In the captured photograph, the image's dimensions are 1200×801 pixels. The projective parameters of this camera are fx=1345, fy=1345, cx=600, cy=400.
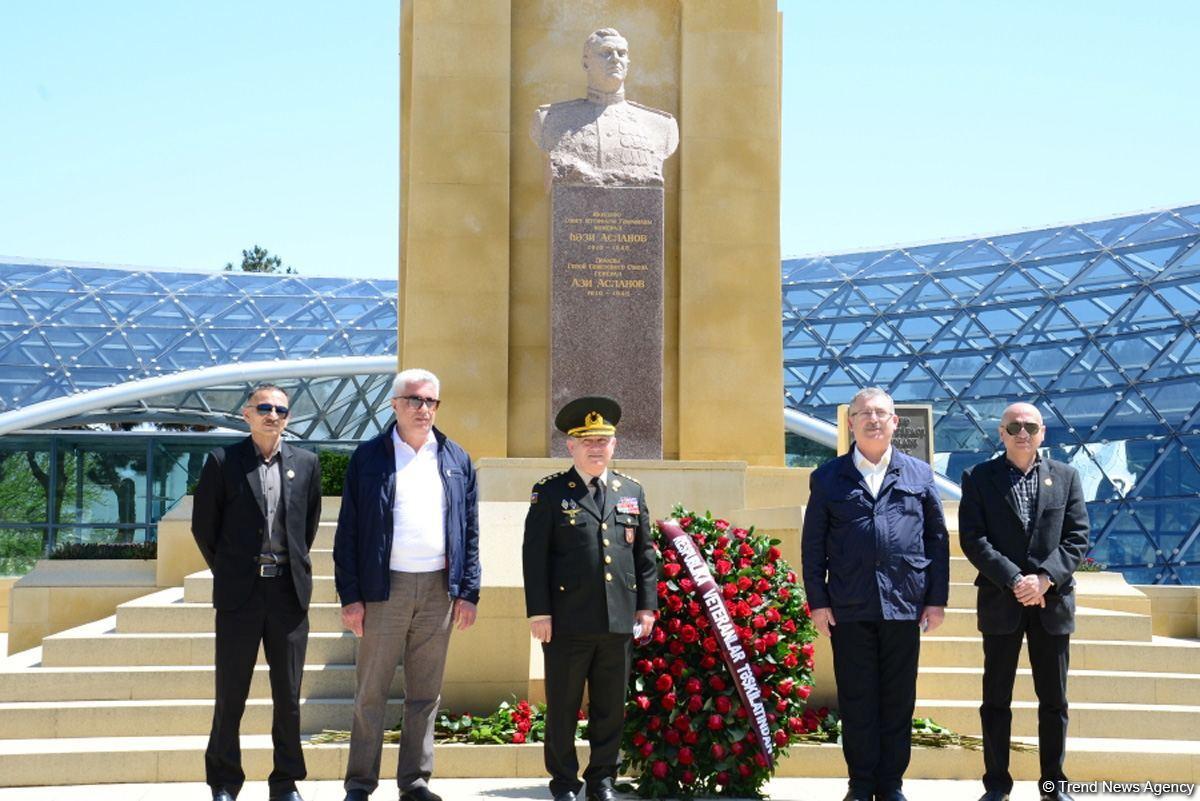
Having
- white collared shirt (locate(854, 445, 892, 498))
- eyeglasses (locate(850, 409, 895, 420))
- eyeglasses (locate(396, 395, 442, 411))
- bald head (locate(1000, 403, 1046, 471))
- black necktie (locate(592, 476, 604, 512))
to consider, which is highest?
eyeglasses (locate(396, 395, 442, 411))

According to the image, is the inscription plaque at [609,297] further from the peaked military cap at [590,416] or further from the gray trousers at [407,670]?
the gray trousers at [407,670]

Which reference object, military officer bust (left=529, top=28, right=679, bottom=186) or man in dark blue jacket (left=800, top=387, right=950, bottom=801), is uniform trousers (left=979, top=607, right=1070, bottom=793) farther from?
military officer bust (left=529, top=28, right=679, bottom=186)

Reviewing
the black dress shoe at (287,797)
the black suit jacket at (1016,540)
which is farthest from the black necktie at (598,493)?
the black dress shoe at (287,797)

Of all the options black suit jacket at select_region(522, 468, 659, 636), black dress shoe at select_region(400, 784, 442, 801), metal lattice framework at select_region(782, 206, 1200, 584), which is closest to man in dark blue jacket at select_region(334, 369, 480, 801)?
black dress shoe at select_region(400, 784, 442, 801)

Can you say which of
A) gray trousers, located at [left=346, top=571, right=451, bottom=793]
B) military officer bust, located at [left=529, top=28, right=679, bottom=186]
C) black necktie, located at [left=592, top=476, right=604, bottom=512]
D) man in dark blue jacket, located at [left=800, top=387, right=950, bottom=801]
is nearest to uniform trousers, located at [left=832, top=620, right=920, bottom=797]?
man in dark blue jacket, located at [left=800, top=387, right=950, bottom=801]

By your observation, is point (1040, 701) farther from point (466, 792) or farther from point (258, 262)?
point (258, 262)

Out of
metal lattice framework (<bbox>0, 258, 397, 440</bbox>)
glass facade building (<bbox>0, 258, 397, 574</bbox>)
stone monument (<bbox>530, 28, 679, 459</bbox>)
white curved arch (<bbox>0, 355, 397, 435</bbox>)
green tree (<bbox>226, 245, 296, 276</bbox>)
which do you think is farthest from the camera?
green tree (<bbox>226, 245, 296, 276</bbox>)

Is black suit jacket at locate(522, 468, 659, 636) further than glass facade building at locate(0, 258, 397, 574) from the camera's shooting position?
No

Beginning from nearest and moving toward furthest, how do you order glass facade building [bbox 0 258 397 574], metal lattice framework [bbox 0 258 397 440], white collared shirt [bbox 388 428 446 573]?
1. white collared shirt [bbox 388 428 446 573]
2. glass facade building [bbox 0 258 397 574]
3. metal lattice framework [bbox 0 258 397 440]

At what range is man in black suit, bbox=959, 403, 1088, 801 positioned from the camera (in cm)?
717

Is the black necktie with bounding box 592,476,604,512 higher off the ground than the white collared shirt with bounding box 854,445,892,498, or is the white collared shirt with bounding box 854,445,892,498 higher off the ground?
the white collared shirt with bounding box 854,445,892,498

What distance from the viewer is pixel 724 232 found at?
1381 cm

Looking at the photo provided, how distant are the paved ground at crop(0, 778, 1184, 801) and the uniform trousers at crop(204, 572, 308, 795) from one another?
2.08ft

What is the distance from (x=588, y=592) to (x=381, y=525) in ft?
3.67
